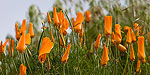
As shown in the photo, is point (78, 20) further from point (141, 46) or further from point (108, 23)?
point (141, 46)

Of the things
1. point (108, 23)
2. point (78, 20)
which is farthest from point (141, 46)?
point (78, 20)

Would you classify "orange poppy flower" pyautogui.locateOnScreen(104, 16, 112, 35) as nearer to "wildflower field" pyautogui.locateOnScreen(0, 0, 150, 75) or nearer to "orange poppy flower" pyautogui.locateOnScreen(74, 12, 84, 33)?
"wildflower field" pyautogui.locateOnScreen(0, 0, 150, 75)

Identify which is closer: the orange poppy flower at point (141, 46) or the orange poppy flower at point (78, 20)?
the orange poppy flower at point (141, 46)

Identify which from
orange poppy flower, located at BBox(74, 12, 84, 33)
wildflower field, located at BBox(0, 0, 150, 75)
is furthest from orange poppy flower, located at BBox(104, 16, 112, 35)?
orange poppy flower, located at BBox(74, 12, 84, 33)

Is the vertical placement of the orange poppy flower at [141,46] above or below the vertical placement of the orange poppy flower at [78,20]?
below

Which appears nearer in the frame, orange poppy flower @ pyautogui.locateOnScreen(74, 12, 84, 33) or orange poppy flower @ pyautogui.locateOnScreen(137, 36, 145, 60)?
orange poppy flower @ pyautogui.locateOnScreen(137, 36, 145, 60)

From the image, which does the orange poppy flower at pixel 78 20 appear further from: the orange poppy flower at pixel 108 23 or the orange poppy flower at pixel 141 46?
the orange poppy flower at pixel 141 46

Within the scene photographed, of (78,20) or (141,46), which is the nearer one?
(141,46)

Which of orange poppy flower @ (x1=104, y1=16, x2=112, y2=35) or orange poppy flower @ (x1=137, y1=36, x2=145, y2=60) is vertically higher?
orange poppy flower @ (x1=104, y1=16, x2=112, y2=35)

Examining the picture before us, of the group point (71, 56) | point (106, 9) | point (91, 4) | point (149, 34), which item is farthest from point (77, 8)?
point (149, 34)

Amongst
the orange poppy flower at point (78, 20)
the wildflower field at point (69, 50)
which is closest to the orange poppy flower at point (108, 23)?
the wildflower field at point (69, 50)

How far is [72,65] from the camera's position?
4.53 ft

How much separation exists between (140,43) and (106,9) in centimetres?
179

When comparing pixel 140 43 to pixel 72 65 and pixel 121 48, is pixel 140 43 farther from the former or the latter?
pixel 72 65
